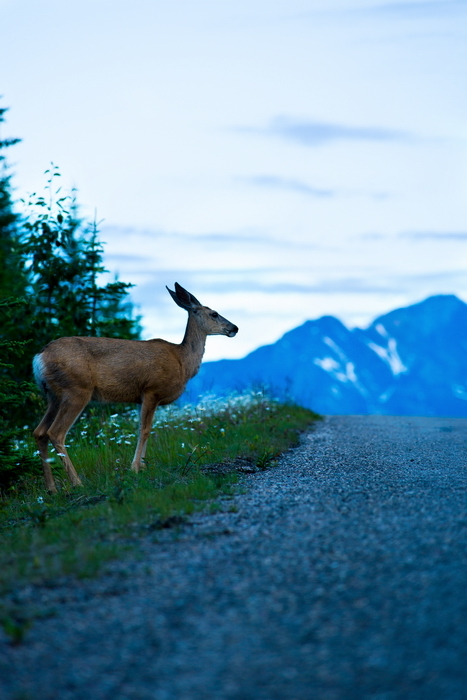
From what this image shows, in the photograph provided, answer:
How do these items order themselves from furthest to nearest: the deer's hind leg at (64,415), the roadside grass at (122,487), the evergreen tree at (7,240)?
the evergreen tree at (7,240)
the deer's hind leg at (64,415)
the roadside grass at (122,487)

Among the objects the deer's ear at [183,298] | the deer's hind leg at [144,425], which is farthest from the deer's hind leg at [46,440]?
the deer's ear at [183,298]

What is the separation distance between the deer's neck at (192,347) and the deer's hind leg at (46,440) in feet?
6.21

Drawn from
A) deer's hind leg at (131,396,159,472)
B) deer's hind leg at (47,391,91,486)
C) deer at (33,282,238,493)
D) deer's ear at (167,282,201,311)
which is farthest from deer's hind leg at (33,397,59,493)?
deer's ear at (167,282,201,311)

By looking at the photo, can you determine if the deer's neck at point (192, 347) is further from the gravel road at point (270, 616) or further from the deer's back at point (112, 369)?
the gravel road at point (270, 616)

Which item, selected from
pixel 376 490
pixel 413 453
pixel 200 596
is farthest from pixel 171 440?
pixel 200 596

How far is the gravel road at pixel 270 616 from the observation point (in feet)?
10.5

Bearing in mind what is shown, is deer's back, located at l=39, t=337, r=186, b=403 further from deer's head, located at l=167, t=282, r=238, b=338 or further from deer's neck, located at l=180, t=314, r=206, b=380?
deer's head, located at l=167, t=282, r=238, b=338

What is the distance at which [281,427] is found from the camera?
13203mm

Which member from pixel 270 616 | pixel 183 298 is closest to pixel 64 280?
pixel 183 298

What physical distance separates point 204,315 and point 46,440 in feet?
9.94

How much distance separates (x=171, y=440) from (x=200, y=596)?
24.4ft

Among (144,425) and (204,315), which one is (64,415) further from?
(204,315)

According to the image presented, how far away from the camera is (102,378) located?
33.2 ft

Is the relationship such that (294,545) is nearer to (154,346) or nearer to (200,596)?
(200,596)
